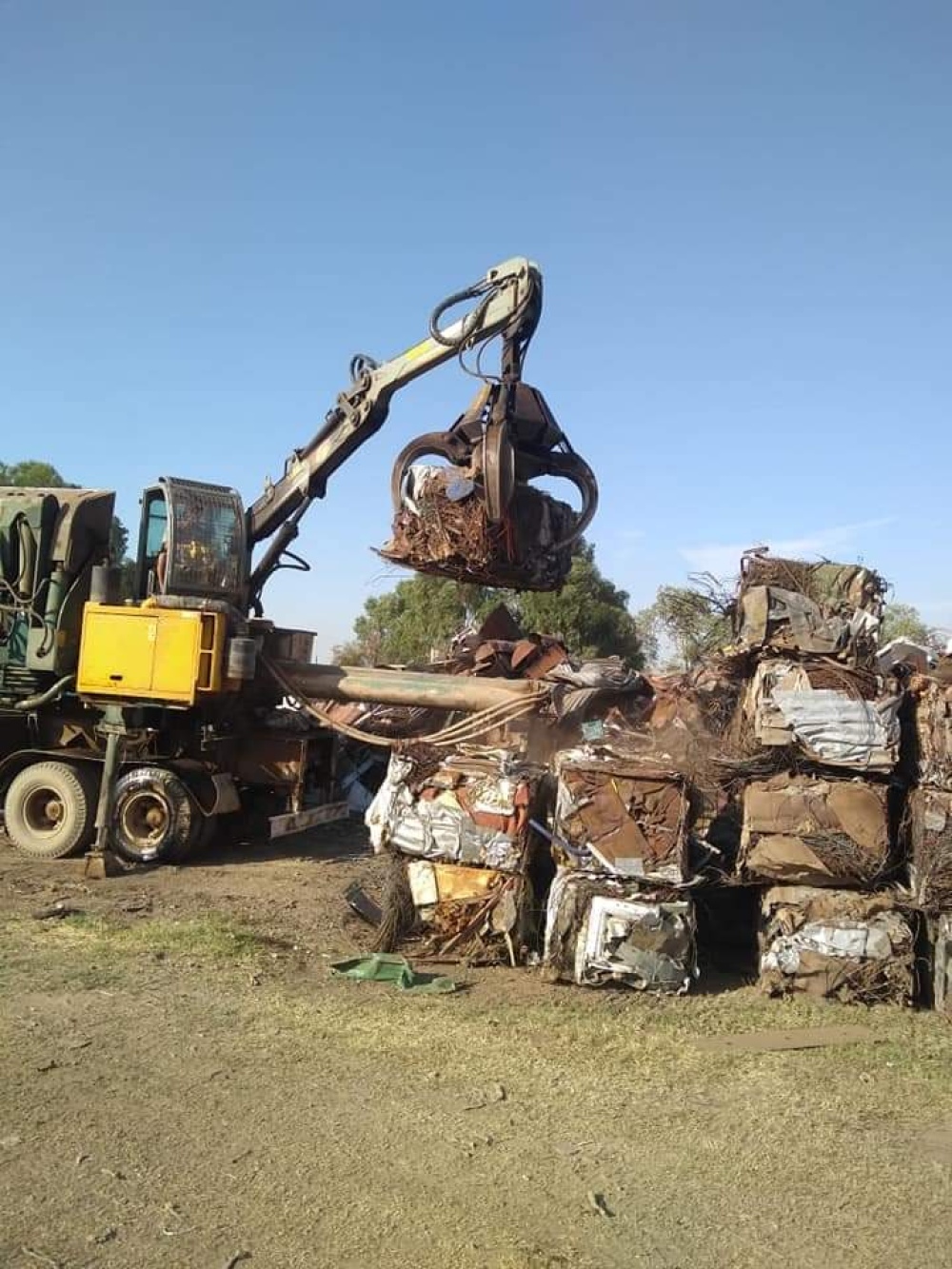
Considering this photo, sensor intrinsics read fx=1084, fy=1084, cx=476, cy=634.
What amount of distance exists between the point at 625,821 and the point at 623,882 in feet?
1.26

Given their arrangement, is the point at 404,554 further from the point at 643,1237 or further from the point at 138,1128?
the point at 643,1237

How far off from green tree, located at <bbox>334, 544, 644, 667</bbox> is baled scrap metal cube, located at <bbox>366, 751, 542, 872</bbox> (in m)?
20.1

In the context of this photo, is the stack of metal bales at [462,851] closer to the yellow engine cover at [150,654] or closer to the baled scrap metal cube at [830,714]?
the baled scrap metal cube at [830,714]

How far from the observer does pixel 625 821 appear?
22.8ft

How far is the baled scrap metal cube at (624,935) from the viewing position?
6781 millimetres

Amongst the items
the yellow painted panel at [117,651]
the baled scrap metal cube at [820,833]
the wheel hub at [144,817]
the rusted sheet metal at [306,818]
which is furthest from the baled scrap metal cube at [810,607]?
the wheel hub at [144,817]

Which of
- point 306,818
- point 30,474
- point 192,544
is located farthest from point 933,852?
point 30,474

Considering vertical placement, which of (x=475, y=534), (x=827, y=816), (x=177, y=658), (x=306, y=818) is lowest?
(x=306, y=818)

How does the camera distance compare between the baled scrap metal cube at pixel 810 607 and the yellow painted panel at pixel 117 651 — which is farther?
the yellow painted panel at pixel 117 651

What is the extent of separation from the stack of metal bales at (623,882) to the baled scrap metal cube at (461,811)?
41cm

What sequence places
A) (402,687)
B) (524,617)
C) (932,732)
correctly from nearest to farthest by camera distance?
(932,732) → (402,687) → (524,617)

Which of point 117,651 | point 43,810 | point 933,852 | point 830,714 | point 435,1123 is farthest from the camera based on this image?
point 43,810

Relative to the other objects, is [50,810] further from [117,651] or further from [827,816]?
[827,816]

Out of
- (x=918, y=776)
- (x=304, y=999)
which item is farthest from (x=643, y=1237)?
(x=918, y=776)
